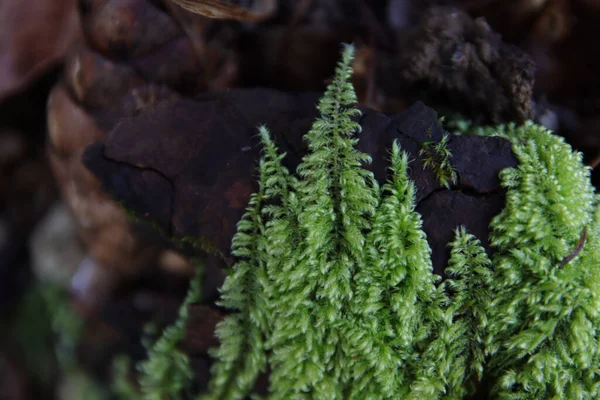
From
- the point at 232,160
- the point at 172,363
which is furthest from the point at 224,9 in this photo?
the point at 172,363

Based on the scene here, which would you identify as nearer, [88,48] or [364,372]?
[364,372]

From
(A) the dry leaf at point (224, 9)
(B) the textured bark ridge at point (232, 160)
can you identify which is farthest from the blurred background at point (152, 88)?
(B) the textured bark ridge at point (232, 160)

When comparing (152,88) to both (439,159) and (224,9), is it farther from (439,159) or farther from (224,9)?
(439,159)

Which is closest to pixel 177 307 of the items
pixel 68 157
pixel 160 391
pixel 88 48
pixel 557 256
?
pixel 160 391

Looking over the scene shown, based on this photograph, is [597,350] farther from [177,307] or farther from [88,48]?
[88,48]

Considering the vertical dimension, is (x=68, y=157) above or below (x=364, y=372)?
below

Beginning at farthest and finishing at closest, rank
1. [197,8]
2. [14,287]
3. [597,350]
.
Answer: [14,287], [197,8], [597,350]

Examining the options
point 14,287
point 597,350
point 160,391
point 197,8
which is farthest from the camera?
point 14,287


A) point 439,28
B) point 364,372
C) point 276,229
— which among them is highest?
point 439,28

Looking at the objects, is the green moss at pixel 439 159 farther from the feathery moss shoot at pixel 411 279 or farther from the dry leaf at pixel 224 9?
the dry leaf at pixel 224 9
